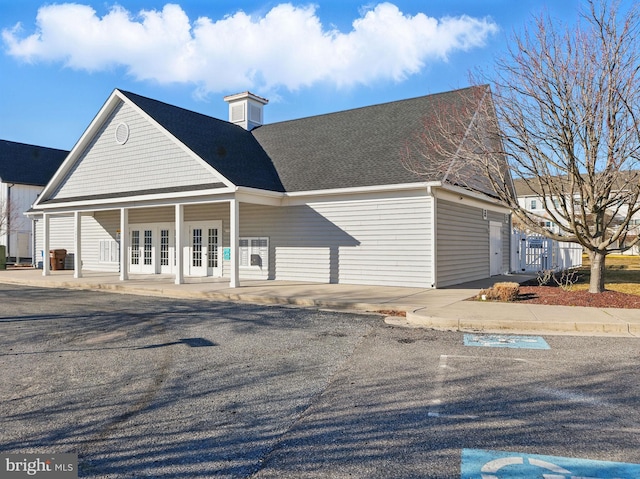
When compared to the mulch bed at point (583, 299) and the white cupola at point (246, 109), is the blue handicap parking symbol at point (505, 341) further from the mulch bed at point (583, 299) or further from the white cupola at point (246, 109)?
the white cupola at point (246, 109)

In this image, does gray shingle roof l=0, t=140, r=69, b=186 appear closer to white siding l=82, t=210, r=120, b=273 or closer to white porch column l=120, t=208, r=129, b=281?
white siding l=82, t=210, r=120, b=273

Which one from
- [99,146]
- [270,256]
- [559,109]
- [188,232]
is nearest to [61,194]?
[99,146]

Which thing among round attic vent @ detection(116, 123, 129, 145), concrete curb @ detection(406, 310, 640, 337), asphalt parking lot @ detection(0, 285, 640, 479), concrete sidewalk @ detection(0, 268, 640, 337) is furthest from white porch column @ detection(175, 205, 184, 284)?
concrete curb @ detection(406, 310, 640, 337)

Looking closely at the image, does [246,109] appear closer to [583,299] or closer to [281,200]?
[281,200]

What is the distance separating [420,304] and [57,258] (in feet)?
65.0

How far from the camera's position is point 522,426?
4.10 metres

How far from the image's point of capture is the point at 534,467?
11.0 feet

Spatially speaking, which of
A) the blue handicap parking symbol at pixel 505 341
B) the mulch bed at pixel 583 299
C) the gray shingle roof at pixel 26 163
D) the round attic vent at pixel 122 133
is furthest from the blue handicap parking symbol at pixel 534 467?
the gray shingle roof at pixel 26 163

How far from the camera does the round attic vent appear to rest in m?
18.3

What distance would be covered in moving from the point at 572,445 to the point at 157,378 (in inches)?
168

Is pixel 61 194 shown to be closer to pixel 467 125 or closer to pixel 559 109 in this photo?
pixel 467 125

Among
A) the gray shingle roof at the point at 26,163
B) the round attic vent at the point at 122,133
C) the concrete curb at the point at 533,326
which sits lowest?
the concrete curb at the point at 533,326

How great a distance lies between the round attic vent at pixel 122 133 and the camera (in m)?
18.3

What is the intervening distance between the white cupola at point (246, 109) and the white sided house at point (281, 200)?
1192mm
